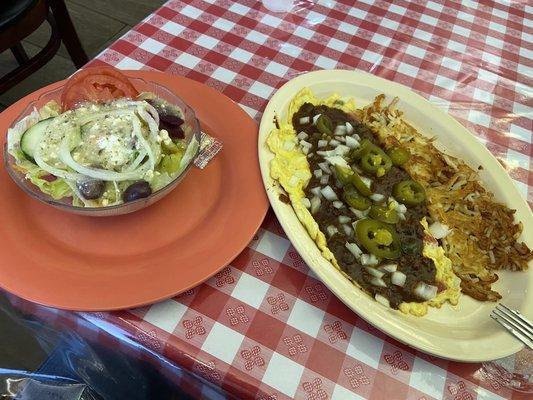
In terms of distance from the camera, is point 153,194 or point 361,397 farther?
point 153,194

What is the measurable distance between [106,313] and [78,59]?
2005 mm

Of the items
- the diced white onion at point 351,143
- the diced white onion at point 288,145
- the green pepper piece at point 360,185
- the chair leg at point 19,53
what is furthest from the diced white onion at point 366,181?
the chair leg at point 19,53

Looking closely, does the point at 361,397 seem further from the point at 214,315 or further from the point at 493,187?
the point at 493,187

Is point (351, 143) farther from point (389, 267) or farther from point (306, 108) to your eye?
point (389, 267)

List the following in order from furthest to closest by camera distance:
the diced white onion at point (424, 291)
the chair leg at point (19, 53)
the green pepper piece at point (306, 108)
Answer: the chair leg at point (19, 53), the green pepper piece at point (306, 108), the diced white onion at point (424, 291)

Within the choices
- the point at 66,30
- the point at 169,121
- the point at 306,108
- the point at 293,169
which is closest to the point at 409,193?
the point at 293,169

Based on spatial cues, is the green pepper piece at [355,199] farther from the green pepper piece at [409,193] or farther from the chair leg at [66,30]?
the chair leg at [66,30]

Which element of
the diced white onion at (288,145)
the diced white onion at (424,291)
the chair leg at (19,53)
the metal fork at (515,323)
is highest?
the diced white onion at (288,145)

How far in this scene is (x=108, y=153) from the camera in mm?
1173

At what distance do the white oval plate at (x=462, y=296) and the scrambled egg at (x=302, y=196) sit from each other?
0.02 m

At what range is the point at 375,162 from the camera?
1.33 metres

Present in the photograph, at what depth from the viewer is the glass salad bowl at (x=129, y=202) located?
1117mm

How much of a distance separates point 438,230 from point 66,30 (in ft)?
7.28

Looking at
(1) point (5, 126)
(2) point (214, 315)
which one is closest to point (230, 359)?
(2) point (214, 315)
